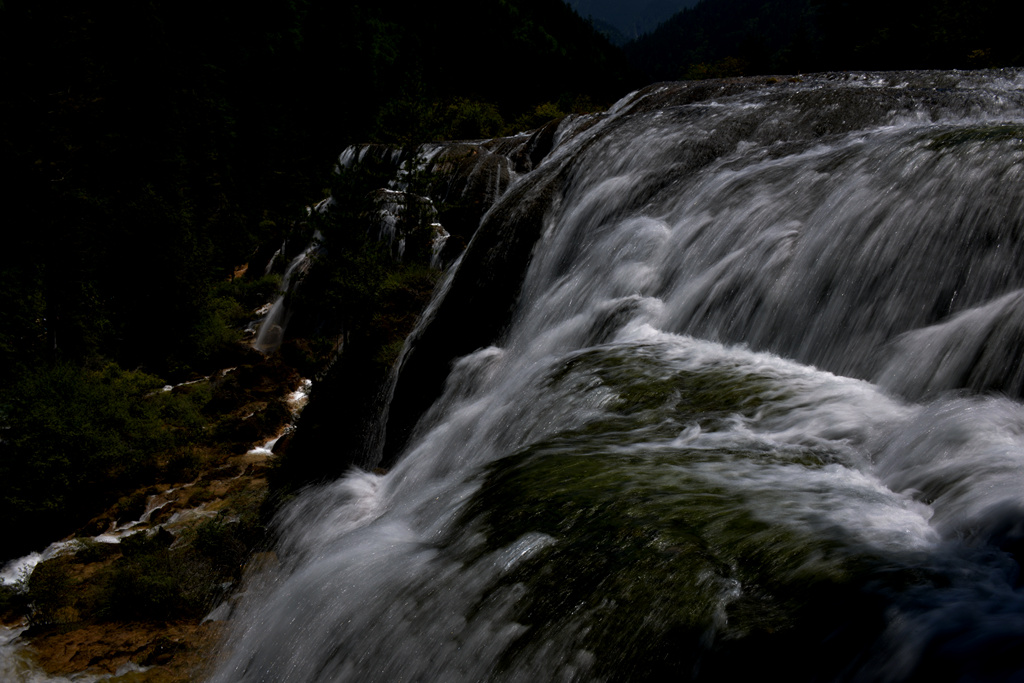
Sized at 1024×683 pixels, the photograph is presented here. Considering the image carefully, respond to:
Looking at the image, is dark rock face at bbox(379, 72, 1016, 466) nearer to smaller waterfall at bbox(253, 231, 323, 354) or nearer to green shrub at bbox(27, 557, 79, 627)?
green shrub at bbox(27, 557, 79, 627)

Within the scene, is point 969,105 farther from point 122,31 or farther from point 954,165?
point 122,31

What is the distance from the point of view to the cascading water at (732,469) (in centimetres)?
196

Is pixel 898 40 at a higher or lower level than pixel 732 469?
higher

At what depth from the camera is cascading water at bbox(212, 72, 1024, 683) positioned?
1.96 meters

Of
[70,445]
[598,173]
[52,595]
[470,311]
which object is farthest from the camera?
[70,445]

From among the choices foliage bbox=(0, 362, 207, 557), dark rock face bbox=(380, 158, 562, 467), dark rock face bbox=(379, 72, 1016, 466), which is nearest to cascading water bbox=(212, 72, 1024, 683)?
dark rock face bbox=(379, 72, 1016, 466)

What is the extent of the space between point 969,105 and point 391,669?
31.1ft

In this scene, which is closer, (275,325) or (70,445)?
(70,445)

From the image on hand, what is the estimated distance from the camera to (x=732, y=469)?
114 inches

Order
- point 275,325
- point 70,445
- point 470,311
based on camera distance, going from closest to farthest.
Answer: point 470,311
point 70,445
point 275,325

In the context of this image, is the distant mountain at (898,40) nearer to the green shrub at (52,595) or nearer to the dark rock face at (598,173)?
the dark rock face at (598,173)

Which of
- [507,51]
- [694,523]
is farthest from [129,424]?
[507,51]

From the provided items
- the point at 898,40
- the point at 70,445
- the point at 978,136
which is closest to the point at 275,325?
the point at 70,445

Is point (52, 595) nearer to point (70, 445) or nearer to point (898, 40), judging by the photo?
point (70, 445)
